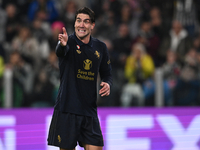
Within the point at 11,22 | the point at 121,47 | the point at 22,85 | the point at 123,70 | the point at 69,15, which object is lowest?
the point at 22,85

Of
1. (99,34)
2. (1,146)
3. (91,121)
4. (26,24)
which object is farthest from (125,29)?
(91,121)

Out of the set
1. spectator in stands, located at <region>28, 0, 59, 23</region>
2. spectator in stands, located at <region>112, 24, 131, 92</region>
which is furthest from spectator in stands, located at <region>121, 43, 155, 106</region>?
spectator in stands, located at <region>28, 0, 59, 23</region>

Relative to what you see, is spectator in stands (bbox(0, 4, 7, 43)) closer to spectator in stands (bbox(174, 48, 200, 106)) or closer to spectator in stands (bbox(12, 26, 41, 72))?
spectator in stands (bbox(12, 26, 41, 72))

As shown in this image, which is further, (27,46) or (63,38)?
(27,46)

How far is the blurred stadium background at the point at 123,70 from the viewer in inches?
201

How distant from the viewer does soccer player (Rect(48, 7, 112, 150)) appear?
343 centimetres

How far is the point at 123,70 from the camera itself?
262 inches

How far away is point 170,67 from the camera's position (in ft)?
21.5

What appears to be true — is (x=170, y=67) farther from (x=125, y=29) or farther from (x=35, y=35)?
(x=35, y=35)

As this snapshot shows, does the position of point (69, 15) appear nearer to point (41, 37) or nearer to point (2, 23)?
point (41, 37)

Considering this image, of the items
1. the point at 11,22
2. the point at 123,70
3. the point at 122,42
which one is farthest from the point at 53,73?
the point at 11,22

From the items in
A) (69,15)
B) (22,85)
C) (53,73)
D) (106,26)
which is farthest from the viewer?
(69,15)

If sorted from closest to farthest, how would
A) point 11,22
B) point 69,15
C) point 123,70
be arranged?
point 123,70, point 11,22, point 69,15

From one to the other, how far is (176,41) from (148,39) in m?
0.58
